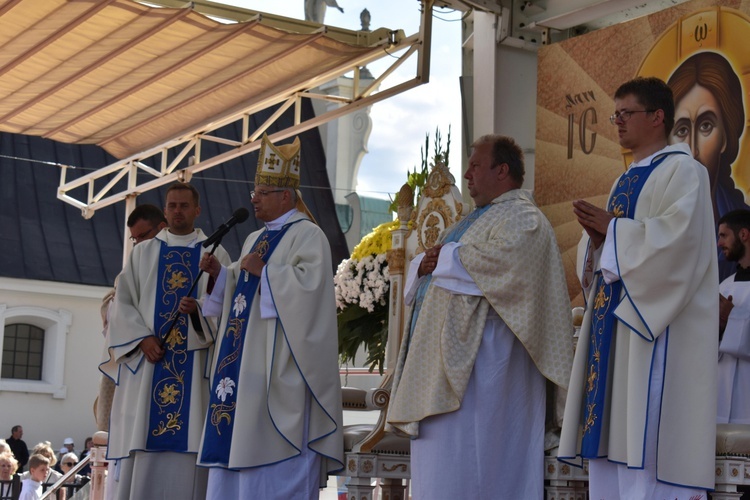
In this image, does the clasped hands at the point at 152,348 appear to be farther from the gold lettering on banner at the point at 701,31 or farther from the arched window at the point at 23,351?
the arched window at the point at 23,351

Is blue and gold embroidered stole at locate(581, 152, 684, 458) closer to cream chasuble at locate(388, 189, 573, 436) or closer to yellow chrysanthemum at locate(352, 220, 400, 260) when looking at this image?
cream chasuble at locate(388, 189, 573, 436)

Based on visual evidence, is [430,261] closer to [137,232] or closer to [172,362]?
[172,362]

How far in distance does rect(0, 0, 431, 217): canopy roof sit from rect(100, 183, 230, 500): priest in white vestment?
101 inches

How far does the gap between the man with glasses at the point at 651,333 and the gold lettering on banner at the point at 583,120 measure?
11.1ft

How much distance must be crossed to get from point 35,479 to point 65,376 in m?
10.4

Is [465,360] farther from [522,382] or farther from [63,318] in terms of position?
[63,318]

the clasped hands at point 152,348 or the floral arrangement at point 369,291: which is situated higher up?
the floral arrangement at point 369,291

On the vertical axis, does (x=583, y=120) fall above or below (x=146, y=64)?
below

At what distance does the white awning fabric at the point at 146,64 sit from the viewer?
28.4 feet

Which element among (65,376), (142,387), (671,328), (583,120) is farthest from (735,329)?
(65,376)

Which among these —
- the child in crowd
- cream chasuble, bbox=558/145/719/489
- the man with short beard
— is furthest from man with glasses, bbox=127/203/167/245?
the child in crowd

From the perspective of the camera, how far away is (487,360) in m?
4.76

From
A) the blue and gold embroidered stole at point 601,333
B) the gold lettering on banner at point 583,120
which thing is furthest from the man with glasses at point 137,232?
the blue and gold embroidered stole at point 601,333

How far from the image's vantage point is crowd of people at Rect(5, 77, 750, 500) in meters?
4.02
